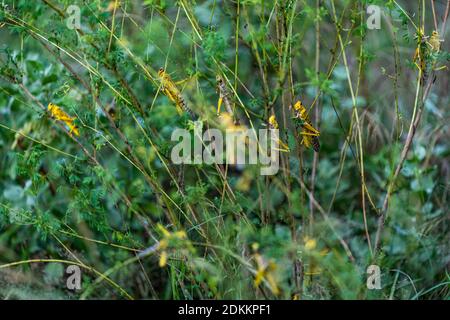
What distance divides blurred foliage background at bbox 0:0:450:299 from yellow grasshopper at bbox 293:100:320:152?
0.12 feet

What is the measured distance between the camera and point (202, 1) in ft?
10.1

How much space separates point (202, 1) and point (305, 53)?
1.54ft

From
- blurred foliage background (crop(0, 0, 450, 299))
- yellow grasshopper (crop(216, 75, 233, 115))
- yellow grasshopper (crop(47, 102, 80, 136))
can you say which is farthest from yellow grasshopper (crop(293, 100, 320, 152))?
yellow grasshopper (crop(47, 102, 80, 136))

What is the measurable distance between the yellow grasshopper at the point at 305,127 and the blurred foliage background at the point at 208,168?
0.04 metres

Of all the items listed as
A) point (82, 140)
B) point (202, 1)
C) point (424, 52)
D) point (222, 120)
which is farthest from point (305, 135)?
point (202, 1)

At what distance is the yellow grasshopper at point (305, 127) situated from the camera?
1819 mm

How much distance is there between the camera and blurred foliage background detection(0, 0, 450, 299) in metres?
1.81

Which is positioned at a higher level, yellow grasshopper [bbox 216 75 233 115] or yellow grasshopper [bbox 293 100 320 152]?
yellow grasshopper [bbox 216 75 233 115]

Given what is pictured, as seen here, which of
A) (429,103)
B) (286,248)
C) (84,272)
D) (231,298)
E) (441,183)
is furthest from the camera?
(429,103)

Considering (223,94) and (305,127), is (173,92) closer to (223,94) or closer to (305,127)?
(223,94)

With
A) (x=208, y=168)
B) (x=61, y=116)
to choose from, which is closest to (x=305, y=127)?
(x=208, y=168)

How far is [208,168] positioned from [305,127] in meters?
0.45

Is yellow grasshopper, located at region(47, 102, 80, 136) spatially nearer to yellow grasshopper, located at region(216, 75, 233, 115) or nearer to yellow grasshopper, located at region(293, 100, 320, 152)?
yellow grasshopper, located at region(216, 75, 233, 115)

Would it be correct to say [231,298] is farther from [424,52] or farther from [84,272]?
[424,52]
